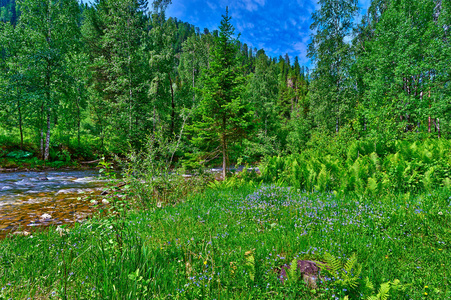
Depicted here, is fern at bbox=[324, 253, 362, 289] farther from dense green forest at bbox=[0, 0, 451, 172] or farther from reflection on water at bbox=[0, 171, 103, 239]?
dense green forest at bbox=[0, 0, 451, 172]

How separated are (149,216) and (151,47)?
19.3 m

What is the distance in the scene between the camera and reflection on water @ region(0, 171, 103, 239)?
514 cm

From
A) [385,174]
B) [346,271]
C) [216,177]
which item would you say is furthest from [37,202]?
[385,174]

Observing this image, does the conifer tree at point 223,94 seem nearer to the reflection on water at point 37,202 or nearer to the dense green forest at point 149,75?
the dense green forest at point 149,75

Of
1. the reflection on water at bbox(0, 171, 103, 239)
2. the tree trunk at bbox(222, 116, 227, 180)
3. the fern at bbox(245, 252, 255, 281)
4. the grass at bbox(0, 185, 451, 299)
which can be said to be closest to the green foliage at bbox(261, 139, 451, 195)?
the grass at bbox(0, 185, 451, 299)

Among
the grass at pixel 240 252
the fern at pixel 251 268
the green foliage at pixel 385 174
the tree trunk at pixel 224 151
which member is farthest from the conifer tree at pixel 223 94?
the fern at pixel 251 268

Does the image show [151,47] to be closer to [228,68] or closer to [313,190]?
[228,68]

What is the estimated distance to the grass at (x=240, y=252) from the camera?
1855 mm

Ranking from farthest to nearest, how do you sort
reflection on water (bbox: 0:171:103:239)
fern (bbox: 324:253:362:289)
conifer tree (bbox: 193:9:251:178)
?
conifer tree (bbox: 193:9:251:178)
reflection on water (bbox: 0:171:103:239)
fern (bbox: 324:253:362:289)

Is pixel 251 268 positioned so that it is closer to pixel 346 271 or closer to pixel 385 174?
pixel 346 271

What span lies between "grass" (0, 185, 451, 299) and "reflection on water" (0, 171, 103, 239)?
3.37 feet

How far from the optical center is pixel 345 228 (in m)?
3.18

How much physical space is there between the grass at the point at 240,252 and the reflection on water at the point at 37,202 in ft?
3.37

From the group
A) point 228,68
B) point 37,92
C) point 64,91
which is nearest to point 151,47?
point 64,91
